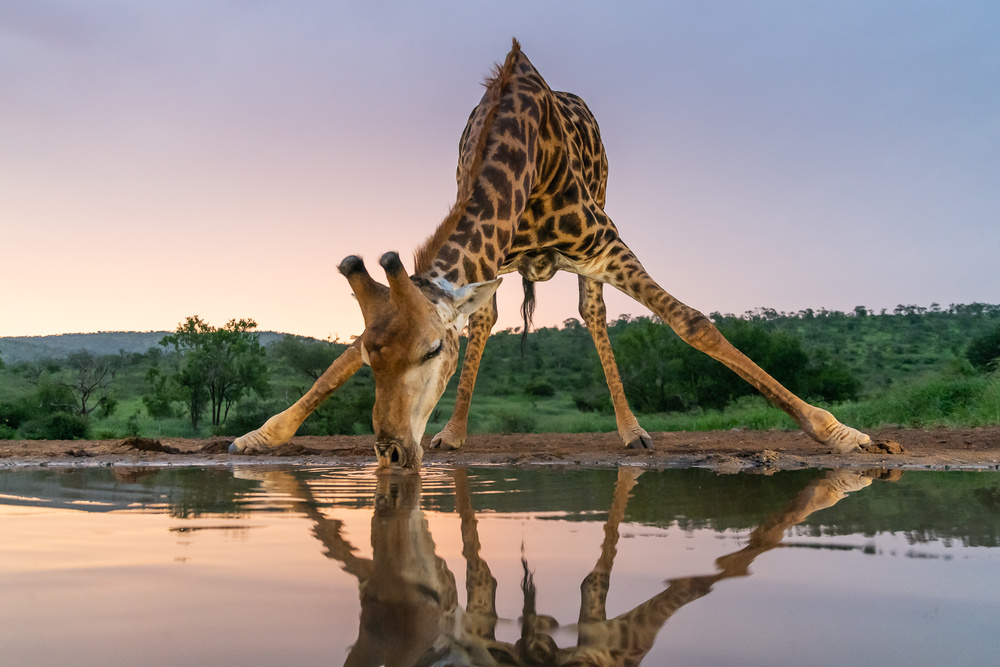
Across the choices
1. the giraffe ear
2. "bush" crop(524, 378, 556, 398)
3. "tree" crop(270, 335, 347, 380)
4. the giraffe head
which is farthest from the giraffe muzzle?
"bush" crop(524, 378, 556, 398)

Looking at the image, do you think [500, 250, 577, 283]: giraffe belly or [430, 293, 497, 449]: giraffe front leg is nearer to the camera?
[500, 250, 577, 283]: giraffe belly

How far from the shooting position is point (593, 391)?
2373 cm

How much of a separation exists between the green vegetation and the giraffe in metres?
5.38

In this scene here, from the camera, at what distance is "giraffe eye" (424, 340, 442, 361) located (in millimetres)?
3809

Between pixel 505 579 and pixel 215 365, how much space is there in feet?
61.7

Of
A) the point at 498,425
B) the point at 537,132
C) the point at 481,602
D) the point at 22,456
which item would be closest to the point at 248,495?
the point at 481,602

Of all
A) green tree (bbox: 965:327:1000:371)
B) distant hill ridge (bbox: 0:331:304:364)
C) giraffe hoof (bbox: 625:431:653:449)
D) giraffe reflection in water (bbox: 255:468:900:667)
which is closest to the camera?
giraffe reflection in water (bbox: 255:468:900:667)

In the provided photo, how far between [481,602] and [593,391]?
2234 centimetres

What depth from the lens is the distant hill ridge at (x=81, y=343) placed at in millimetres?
62166

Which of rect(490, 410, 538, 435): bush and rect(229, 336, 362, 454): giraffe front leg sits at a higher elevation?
rect(229, 336, 362, 454): giraffe front leg

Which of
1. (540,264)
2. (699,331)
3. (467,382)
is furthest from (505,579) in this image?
(467,382)

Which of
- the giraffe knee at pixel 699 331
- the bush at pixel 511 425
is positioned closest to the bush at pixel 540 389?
the bush at pixel 511 425

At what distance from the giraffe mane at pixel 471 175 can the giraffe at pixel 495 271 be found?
0.01 m

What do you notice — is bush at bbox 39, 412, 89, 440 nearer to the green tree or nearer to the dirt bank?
the dirt bank
